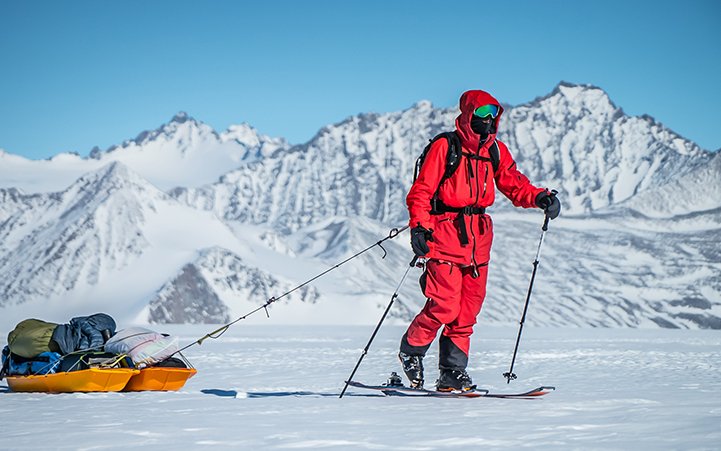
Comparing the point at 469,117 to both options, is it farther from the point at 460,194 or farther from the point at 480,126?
the point at 460,194

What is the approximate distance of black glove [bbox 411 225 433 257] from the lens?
612 centimetres

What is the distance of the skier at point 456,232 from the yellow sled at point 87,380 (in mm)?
2296

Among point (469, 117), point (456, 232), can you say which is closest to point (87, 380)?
point (456, 232)

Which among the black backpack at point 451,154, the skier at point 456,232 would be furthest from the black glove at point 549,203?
the black backpack at point 451,154

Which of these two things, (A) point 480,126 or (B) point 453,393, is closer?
(B) point 453,393

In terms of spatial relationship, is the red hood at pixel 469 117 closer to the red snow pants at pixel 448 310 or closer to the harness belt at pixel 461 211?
the harness belt at pixel 461 211

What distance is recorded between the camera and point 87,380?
6945 mm

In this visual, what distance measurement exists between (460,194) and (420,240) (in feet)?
1.71

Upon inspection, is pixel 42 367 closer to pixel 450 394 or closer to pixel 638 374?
pixel 450 394

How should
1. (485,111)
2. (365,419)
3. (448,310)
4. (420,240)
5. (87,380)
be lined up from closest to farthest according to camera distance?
(365,419)
(420,240)
(448,310)
(485,111)
(87,380)

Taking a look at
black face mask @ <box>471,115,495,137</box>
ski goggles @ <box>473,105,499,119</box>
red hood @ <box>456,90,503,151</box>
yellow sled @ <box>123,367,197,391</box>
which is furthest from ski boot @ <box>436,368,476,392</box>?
yellow sled @ <box>123,367,197,391</box>

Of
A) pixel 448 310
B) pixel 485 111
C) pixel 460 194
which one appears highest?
pixel 485 111

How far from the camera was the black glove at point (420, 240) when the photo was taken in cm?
612

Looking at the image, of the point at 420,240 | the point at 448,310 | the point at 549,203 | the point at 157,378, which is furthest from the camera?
the point at 157,378
